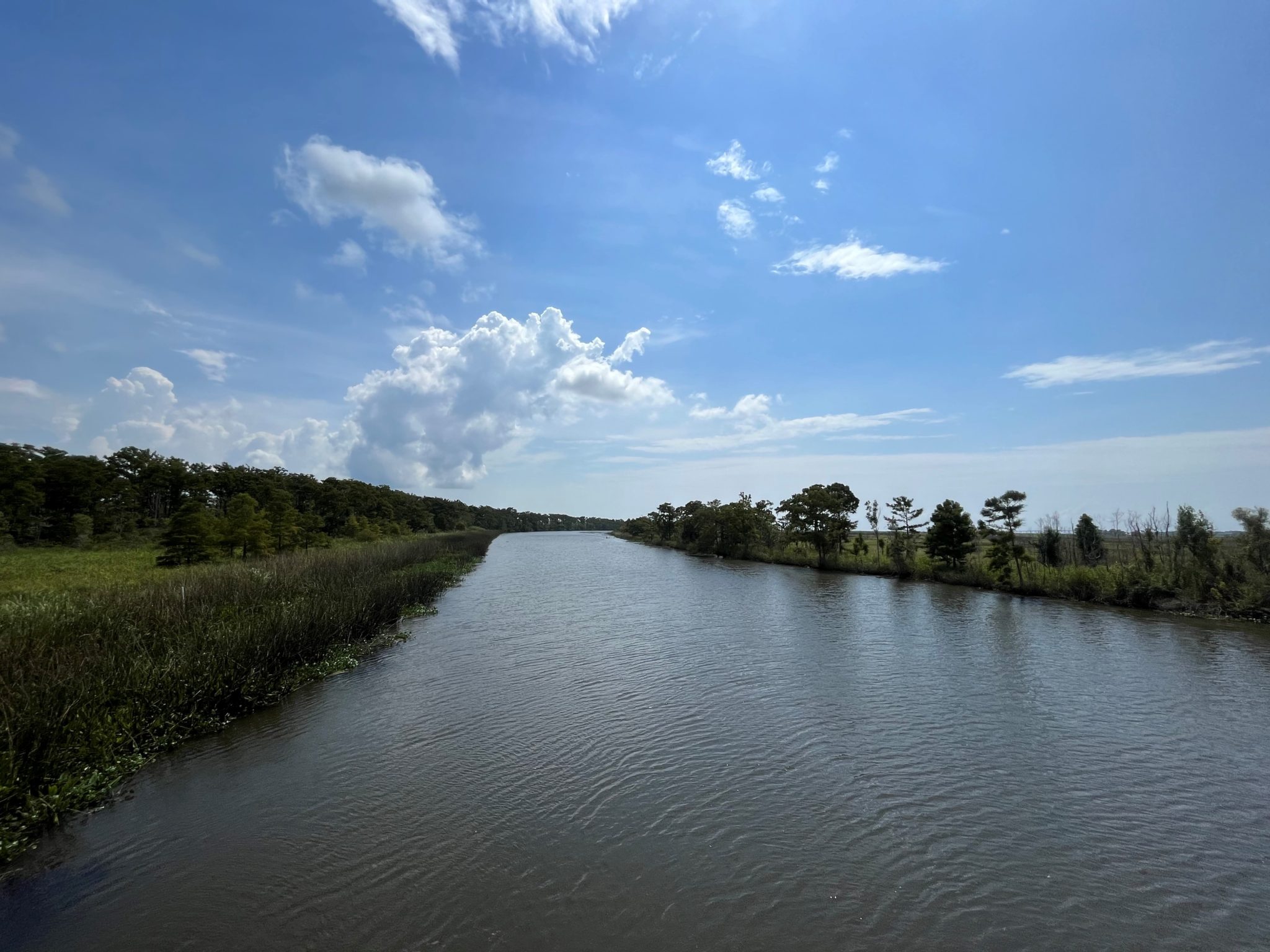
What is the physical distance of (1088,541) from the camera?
25.0 metres

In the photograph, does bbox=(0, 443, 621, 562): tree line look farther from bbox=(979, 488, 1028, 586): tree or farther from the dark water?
bbox=(979, 488, 1028, 586): tree

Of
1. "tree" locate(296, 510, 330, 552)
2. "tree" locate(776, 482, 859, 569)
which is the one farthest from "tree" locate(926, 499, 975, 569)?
"tree" locate(296, 510, 330, 552)

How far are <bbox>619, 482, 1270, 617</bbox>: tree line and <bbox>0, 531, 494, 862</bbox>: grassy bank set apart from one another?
77.2 ft

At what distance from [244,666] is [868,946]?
942 cm

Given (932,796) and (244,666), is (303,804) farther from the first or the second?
(932,796)

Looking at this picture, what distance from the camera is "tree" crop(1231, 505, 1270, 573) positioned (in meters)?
17.0

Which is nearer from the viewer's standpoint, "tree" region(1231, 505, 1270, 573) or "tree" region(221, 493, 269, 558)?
"tree" region(1231, 505, 1270, 573)

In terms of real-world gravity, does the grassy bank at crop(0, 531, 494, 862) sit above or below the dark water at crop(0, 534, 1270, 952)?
above

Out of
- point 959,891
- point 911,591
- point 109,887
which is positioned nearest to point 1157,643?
Result: point 911,591

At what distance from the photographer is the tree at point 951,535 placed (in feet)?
87.4

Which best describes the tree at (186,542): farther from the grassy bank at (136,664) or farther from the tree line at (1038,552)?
the tree line at (1038,552)

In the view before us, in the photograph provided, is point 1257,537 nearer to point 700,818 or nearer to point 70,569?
point 700,818

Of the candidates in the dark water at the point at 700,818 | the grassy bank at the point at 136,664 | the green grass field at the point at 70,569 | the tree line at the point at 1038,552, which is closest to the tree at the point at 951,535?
the tree line at the point at 1038,552

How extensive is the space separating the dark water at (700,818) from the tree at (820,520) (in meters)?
24.2
